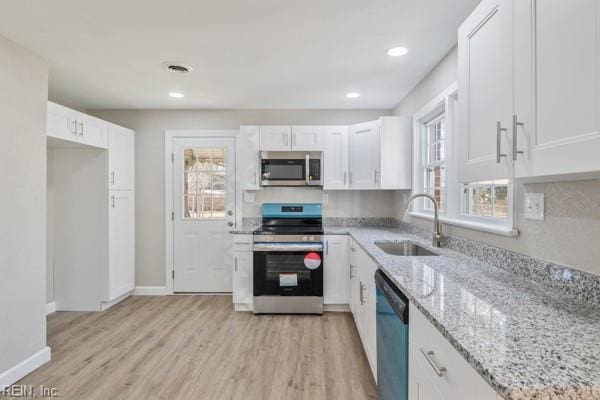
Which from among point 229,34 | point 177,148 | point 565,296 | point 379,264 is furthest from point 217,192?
point 565,296

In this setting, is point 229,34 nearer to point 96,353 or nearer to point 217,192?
point 217,192

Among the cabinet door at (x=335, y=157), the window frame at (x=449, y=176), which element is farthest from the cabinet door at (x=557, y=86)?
the cabinet door at (x=335, y=157)

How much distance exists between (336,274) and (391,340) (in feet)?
6.09

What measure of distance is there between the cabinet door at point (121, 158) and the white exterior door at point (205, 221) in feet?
1.62

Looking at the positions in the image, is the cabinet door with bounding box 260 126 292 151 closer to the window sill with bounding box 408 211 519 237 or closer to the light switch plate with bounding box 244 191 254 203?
the light switch plate with bounding box 244 191 254 203

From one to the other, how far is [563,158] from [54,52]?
3.09m

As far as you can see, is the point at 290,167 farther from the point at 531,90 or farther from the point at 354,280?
the point at 531,90

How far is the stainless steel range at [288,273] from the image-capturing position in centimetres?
330

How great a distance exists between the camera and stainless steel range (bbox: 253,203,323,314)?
130 inches

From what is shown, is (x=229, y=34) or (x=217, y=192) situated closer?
(x=229, y=34)

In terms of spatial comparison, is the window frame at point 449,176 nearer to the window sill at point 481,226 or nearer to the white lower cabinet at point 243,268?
the window sill at point 481,226

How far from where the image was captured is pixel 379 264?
1815 millimetres

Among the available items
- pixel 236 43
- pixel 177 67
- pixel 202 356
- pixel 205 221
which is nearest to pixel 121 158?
pixel 205 221

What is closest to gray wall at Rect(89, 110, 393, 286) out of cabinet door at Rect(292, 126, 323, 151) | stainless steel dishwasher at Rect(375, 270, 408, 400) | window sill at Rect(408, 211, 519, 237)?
cabinet door at Rect(292, 126, 323, 151)
